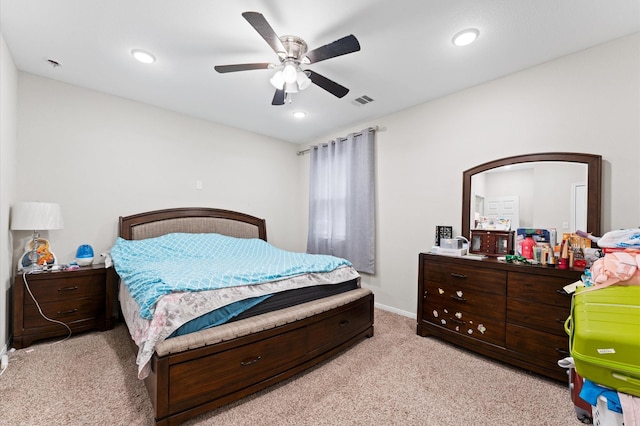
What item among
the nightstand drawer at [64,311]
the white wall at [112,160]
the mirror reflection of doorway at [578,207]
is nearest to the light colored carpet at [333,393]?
the nightstand drawer at [64,311]

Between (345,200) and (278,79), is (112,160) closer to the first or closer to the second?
(278,79)

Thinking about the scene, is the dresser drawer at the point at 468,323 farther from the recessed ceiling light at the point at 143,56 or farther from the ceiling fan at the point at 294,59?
the recessed ceiling light at the point at 143,56

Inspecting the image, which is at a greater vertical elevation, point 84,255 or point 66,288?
point 84,255

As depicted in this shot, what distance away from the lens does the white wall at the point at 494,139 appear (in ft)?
6.53

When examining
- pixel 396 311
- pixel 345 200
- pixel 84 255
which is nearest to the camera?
pixel 84 255

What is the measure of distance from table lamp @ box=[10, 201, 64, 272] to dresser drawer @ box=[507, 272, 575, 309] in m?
4.02

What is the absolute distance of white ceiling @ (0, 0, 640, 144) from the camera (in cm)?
176

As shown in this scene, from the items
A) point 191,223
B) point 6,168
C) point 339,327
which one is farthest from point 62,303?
point 339,327

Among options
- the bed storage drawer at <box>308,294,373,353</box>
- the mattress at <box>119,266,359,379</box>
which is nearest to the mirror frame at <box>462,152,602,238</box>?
the bed storage drawer at <box>308,294,373,353</box>

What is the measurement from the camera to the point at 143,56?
7.56ft

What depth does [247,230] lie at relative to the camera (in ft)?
13.4

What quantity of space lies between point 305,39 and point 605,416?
2558 mm

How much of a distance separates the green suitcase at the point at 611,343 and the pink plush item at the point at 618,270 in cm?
11

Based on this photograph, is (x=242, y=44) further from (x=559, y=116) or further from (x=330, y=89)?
(x=559, y=116)
